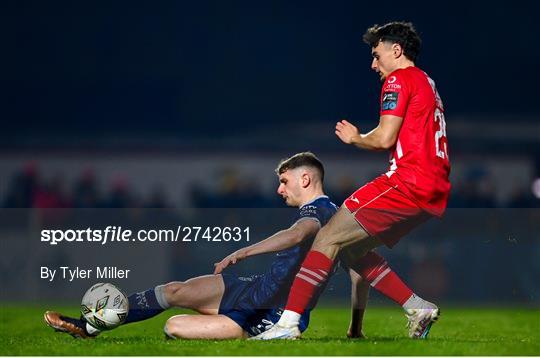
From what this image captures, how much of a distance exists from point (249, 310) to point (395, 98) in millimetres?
1631

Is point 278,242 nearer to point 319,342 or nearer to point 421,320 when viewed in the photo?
point 319,342

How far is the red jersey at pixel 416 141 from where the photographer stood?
6.59m

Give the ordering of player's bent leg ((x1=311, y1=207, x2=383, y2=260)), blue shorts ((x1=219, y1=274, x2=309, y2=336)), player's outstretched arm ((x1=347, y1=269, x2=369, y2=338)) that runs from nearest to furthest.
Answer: player's bent leg ((x1=311, y1=207, x2=383, y2=260)), blue shorts ((x1=219, y1=274, x2=309, y2=336)), player's outstretched arm ((x1=347, y1=269, x2=369, y2=338))

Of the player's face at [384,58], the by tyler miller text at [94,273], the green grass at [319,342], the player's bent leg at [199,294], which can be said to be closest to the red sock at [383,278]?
the green grass at [319,342]

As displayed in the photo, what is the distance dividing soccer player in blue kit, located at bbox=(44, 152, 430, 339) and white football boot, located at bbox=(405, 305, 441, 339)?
72 cm

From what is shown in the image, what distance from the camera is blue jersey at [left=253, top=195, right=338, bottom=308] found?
672 cm

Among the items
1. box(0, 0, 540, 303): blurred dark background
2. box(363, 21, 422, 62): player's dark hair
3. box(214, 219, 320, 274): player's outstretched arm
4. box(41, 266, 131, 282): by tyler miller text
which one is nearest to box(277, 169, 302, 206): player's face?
box(214, 219, 320, 274): player's outstretched arm

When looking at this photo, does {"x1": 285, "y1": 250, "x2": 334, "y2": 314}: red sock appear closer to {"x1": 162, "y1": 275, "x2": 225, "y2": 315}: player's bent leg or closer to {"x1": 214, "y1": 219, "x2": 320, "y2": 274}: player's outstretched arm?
{"x1": 214, "y1": 219, "x2": 320, "y2": 274}: player's outstretched arm

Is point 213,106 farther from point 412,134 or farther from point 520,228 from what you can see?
point 412,134

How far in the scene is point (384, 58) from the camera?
6914 millimetres

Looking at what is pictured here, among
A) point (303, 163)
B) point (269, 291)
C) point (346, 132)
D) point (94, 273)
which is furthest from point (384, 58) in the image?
point (94, 273)

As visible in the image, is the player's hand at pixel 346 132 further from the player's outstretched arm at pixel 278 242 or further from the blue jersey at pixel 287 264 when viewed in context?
the player's outstretched arm at pixel 278 242

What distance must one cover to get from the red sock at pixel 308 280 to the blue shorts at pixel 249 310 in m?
0.21

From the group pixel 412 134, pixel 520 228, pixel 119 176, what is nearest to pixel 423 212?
pixel 412 134
